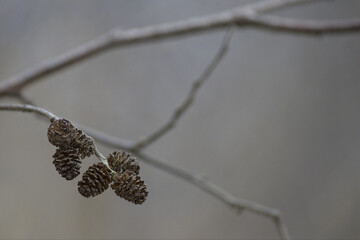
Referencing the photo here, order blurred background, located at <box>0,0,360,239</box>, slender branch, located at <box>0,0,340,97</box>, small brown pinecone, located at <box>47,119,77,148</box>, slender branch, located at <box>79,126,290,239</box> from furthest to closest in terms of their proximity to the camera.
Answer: blurred background, located at <box>0,0,360,239</box>
slender branch, located at <box>0,0,340,97</box>
slender branch, located at <box>79,126,290,239</box>
small brown pinecone, located at <box>47,119,77,148</box>

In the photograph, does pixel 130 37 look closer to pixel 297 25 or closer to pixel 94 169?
pixel 297 25

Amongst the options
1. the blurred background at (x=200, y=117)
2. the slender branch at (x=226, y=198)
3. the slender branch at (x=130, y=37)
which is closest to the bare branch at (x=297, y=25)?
the slender branch at (x=130, y=37)

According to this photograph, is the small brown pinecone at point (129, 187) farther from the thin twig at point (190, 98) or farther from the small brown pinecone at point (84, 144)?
the thin twig at point (190, 98)

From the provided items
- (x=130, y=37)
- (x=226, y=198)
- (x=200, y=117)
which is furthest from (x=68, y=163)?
(x=200, y=117)

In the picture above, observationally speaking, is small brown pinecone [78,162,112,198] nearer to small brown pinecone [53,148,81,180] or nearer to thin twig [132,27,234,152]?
small brown pinecone [53,148,81,180]

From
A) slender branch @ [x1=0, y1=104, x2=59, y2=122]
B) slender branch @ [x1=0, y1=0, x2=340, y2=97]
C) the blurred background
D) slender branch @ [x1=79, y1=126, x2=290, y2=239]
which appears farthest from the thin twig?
the blurred background

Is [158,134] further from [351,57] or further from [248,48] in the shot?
[351,57]

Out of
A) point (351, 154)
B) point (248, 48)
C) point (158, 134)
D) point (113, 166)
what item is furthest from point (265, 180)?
point (113, 166)

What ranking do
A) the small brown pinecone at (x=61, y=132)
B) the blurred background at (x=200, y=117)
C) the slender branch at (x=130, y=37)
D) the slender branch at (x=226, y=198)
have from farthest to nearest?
the blurred background at (x=200, y=117) → the slender branch at (x=130, y=37) → the slender branch at (x=226, y=198) → the small brown pinecone at (x=61, y=132)
